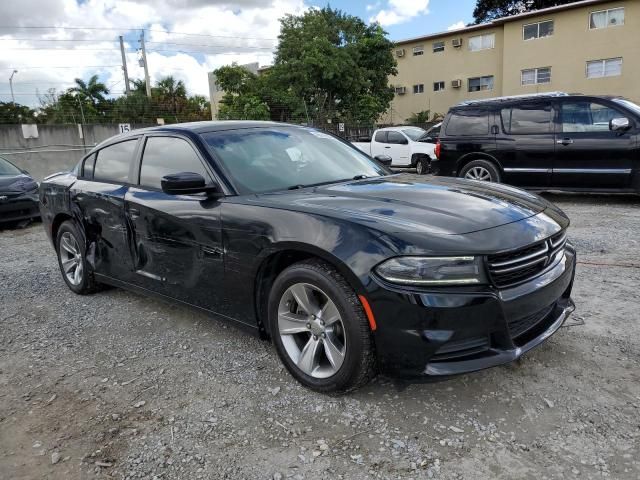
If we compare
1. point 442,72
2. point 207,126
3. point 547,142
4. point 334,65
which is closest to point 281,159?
point 207,126

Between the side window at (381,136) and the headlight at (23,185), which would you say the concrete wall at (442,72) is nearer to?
the side window at (381,136)

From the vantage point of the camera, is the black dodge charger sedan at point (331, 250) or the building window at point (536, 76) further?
the building window at point (536, 76)

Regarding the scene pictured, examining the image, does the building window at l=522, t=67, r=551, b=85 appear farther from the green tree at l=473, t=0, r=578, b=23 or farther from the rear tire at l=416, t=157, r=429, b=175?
the rear tire at l=416, t=157, r=429, b=175

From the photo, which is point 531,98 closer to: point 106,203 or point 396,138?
point 106,203

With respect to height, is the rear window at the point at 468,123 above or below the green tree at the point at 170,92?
below

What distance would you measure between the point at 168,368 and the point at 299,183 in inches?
58.1

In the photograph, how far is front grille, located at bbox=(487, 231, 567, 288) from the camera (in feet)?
7.69

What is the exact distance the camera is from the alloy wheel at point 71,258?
463 cm

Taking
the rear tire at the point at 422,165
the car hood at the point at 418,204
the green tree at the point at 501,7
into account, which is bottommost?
the rear tire at the point at 422,165

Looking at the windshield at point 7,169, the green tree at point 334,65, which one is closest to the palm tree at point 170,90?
the green tree at point 334,65

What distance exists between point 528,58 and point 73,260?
94.2 ft

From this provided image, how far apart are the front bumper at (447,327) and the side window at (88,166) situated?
3288mm

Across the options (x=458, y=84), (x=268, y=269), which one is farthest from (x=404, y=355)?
(x=458, y=84)

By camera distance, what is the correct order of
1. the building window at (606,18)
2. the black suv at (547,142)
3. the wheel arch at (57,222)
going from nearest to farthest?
the wheel arch at (57,222), the black suv at (547,142), the building window at (606,18)
